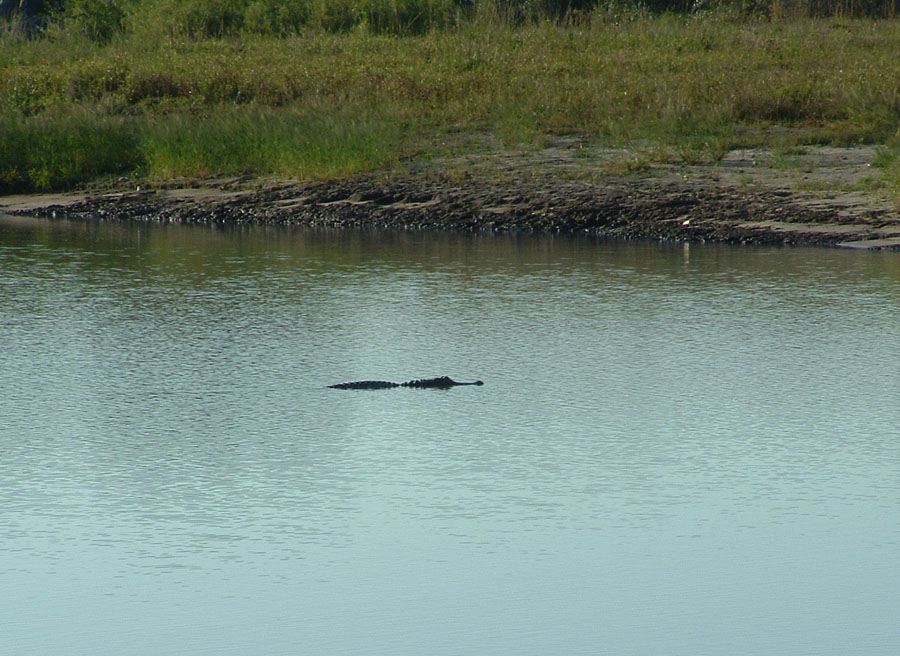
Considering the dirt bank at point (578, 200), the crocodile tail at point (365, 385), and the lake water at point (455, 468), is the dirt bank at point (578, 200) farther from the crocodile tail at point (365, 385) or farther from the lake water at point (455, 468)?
the crocodile tail at point (365, 385)

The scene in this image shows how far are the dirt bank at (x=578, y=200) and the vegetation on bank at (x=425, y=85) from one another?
356 mm

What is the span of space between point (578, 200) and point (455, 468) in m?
7.57

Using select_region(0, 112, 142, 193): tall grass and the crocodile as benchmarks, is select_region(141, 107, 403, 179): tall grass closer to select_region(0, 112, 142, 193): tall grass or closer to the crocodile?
select_region(0, 112, 142, 193): tall grass

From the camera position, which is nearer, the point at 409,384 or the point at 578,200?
the point at 409,384

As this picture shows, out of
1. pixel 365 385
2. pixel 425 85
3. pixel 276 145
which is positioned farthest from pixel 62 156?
pixel 365 385

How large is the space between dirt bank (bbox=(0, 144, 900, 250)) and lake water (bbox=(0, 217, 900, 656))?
84.0 inches

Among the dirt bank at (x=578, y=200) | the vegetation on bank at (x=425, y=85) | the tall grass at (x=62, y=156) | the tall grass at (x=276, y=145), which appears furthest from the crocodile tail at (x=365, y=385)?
the tall grass at (x=62, y=156)

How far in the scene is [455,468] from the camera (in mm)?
5184

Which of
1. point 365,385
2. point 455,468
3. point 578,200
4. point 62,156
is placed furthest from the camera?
point 62,156

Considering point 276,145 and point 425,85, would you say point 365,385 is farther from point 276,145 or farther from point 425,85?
point 425,85

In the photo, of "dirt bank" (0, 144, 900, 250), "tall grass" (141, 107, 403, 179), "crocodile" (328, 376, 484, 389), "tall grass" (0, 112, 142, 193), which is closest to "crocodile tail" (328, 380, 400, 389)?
"crocodile" (328, 376, 484, 389)

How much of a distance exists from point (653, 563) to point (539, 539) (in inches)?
14.2

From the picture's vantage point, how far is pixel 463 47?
1856cm

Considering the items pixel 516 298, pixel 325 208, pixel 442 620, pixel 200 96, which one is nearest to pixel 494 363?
pixel 516 298
